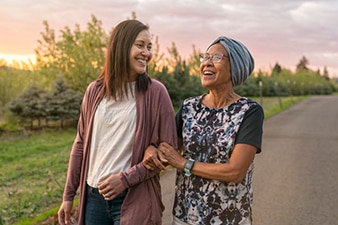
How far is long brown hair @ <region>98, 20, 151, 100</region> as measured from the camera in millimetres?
1969

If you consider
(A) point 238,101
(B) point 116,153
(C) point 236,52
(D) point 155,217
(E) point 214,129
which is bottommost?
(D) point 155,217

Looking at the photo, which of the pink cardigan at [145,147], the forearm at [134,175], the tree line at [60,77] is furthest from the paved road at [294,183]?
the tree line at [60,77]

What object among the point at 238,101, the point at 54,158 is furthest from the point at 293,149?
the point at 238,101

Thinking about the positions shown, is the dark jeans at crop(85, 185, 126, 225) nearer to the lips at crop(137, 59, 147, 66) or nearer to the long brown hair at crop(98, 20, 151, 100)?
the long brown hair at crop(98, 20, 151, 100)

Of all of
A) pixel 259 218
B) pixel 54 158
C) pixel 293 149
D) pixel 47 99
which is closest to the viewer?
pixel 259 218

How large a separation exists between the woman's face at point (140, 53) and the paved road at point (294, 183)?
289cm

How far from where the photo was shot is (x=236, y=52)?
6.46ft

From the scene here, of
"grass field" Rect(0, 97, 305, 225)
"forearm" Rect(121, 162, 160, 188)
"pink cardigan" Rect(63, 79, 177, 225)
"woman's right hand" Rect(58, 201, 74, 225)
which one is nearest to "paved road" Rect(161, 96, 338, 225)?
"grass field" Rect(0, 97, 305, 225)

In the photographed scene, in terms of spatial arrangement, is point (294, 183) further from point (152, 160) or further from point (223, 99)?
point (152, 160)

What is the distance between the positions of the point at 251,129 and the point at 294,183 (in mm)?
5184

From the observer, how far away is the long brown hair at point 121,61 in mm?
1969

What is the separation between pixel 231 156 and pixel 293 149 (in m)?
8.78

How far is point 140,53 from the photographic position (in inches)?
77.9

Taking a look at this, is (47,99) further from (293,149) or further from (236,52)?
(236,52)
